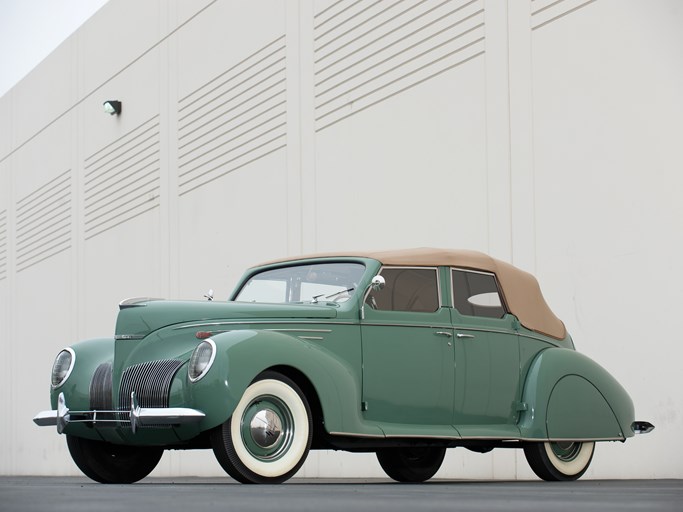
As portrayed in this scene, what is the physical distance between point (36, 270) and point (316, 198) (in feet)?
34.6

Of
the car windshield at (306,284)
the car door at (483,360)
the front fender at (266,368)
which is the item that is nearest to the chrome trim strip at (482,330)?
the car door at (483,360)

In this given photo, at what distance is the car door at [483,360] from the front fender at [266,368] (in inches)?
37.1

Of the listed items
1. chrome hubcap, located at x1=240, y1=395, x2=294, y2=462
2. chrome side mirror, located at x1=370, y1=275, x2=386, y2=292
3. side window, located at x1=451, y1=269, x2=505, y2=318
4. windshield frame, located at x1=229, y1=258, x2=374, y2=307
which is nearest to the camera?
chrome hubcap, located at x1=240, y1=395, x2=294, y2=462

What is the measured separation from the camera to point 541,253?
1019 cm

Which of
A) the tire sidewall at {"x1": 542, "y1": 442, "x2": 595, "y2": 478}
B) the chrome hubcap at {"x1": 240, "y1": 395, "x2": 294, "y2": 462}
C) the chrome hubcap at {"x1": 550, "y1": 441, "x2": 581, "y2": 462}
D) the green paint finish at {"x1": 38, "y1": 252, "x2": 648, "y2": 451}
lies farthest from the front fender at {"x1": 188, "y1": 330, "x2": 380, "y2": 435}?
the chrome hubcap at {"x1": 550, "y1": 441, "x2": 581, "y2": 462}

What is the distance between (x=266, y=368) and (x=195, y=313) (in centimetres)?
82

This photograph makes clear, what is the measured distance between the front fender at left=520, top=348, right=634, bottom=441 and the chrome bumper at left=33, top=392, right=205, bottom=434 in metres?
2.68

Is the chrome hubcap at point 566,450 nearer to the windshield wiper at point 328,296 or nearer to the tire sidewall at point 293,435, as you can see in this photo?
the windshield wiper at point 328,296

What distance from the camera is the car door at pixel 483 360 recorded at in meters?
7.73

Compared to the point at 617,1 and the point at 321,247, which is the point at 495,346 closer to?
the point at 617,1

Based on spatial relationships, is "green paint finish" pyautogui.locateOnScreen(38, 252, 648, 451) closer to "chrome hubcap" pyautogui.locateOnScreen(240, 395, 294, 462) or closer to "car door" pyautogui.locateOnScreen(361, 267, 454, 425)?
"car door" pyautogui.locateOnScreen(361, 267, 454, 425)

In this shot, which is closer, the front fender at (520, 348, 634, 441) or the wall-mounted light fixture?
the front fender at (520, 348, 634, 441)

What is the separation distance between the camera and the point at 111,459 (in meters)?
7.95

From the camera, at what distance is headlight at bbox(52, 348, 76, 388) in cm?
786
